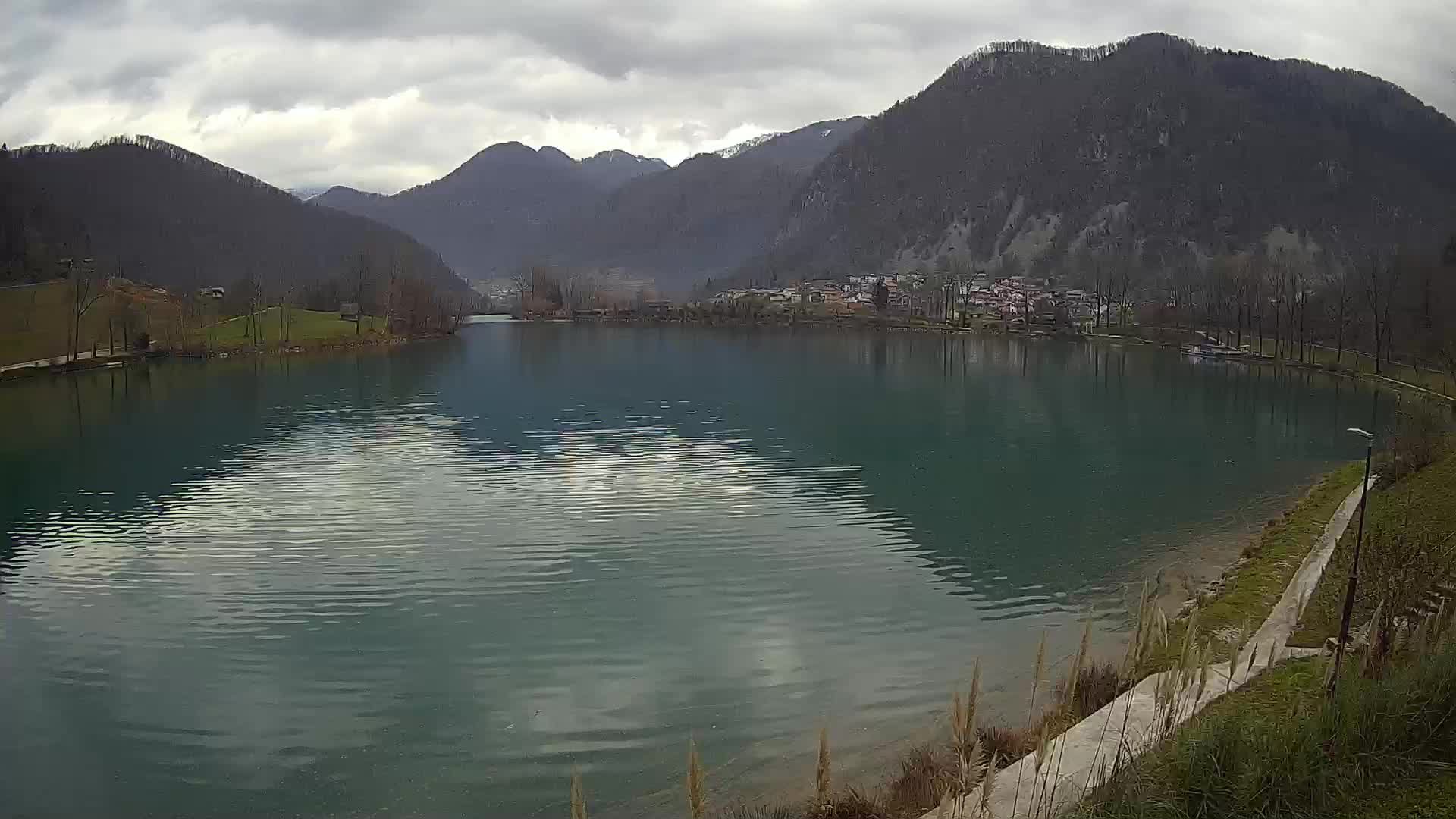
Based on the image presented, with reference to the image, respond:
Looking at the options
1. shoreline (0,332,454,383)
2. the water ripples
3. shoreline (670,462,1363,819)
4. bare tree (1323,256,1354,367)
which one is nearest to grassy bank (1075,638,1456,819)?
shoreline (670,462,1363,819)

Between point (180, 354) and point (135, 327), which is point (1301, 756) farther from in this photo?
point (135, 327)

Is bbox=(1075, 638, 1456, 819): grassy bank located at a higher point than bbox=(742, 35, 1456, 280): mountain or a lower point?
lower

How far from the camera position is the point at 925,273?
169 meters

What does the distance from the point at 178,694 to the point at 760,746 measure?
22.4 feet

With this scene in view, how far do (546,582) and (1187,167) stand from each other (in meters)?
161

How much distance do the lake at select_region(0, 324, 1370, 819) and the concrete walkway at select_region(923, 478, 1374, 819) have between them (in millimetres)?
1640

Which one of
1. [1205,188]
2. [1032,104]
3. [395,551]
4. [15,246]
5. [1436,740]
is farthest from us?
[1032,104]

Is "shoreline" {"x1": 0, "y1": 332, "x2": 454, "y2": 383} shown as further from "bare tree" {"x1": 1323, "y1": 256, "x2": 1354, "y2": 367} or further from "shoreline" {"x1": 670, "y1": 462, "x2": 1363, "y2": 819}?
"bare tree" {"x1": 1323, "y1": 256, "x2": 1354, "y2": 367}

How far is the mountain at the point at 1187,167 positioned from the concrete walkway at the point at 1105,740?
137315 mm

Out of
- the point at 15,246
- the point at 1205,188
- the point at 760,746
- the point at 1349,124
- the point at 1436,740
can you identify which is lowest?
Result: the point at 760,746

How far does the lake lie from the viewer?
33.5 ft

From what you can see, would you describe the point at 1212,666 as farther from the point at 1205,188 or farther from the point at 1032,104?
the point at 1032,104

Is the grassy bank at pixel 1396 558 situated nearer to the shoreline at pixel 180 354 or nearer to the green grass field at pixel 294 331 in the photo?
the shoreline at pixel 180 354

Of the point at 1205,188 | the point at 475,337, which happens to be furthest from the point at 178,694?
the point at 1205,188
